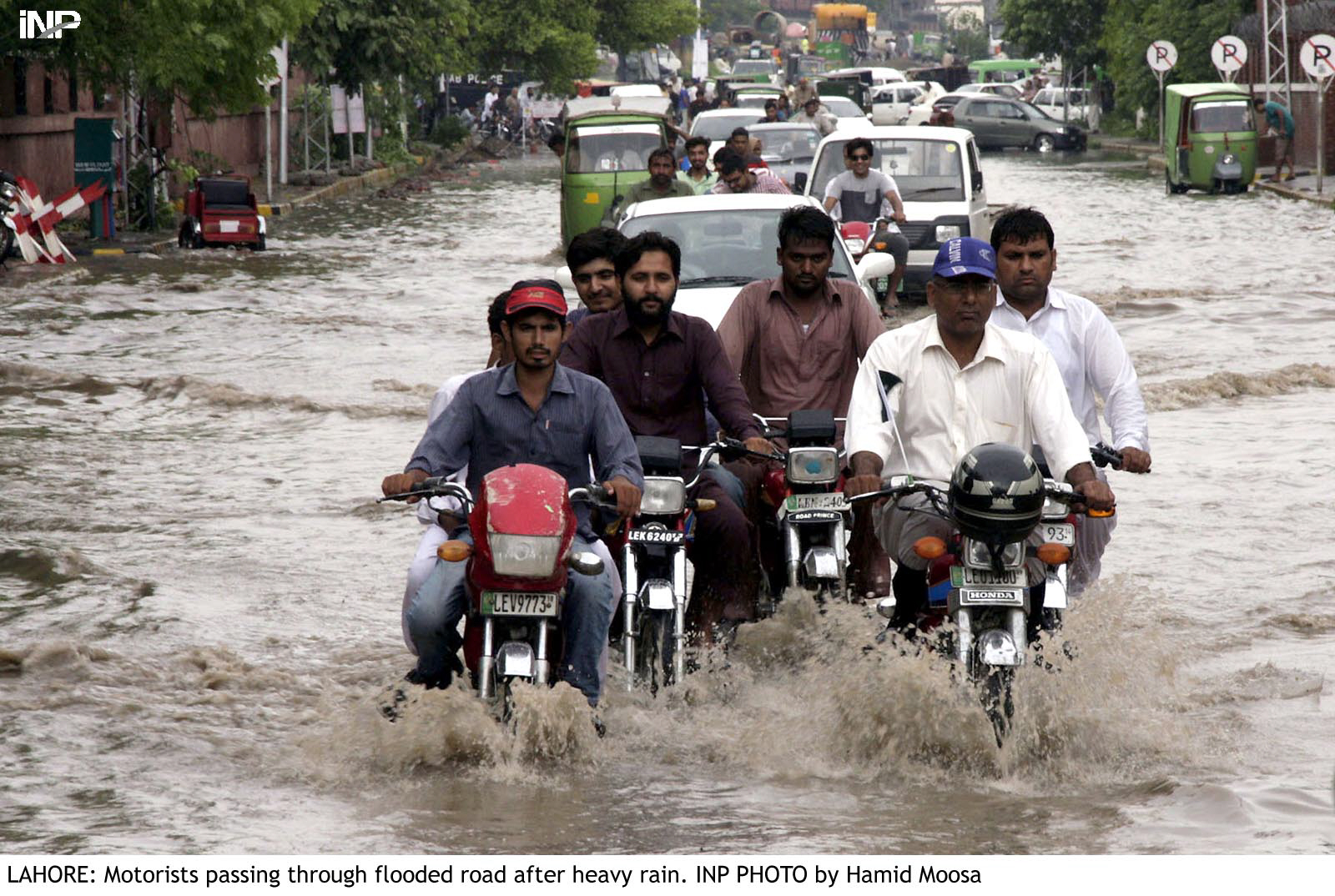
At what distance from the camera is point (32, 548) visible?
9.97 meters

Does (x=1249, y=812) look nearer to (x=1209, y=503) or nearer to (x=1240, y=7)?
(x=1209, y=503)

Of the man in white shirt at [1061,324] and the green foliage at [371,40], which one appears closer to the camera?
the man in white shirt at [1061,324]

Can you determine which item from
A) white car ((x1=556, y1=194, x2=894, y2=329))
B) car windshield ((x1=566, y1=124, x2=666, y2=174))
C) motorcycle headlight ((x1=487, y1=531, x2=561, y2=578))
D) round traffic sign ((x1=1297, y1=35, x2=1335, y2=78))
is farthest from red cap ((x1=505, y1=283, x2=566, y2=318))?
round traffic sign ((x1=1297, y1=35, x2=1335, y2=78))

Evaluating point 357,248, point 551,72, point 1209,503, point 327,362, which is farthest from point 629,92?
point 1209,503

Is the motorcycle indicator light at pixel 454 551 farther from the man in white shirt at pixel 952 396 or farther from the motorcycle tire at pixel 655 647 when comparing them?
the man in white shirt at pixel 952 396

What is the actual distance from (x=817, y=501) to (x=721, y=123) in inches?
1076

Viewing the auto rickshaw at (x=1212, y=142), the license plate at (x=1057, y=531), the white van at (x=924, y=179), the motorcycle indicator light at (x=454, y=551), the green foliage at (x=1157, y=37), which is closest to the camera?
the motorcycle indicator light at (x=454, y=551)

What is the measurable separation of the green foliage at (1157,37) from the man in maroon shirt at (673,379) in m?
43.7

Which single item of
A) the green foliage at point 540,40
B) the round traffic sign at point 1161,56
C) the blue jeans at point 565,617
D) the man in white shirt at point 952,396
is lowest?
the blue jeans at point 565,617

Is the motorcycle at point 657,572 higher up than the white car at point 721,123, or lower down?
lower down

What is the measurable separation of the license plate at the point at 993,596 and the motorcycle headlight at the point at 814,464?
1472 millimetres

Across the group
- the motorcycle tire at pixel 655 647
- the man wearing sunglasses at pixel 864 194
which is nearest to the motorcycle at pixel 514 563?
the motorcycle tire at pixel 655 647

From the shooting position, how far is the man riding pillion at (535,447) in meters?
6.24

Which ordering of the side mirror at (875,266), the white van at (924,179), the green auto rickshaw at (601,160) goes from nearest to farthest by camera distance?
the side mirror at (875,266), the white van at (924,179), the green auto rickshaw at (601,160)
